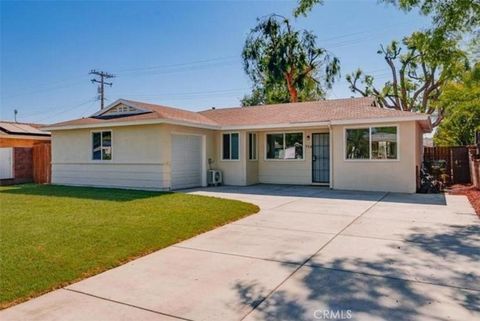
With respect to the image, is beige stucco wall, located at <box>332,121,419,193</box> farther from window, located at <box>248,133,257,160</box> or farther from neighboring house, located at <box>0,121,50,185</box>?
neighboring house, located at <box>0,121,50,185</box>

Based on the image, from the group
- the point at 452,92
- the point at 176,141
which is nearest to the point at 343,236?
the point at 176,141

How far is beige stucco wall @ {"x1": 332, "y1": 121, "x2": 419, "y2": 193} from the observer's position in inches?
473

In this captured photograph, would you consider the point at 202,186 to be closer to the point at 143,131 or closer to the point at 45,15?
the point at 143,131

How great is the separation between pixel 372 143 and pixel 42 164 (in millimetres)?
15092

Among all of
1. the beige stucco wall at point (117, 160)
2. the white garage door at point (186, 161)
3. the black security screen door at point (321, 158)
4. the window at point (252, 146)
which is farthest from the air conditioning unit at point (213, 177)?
the black security screen door at point (321, 158)

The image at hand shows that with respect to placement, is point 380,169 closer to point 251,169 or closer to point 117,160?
point 251,169

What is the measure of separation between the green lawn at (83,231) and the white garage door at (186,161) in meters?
3.34

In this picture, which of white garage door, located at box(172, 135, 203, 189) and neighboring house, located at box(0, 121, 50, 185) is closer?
white garage door, located at box(172, 135, 203, 189)

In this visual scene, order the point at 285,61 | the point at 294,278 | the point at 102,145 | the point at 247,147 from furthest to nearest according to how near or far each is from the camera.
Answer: the point at 285,61 < the point at 247,147 < the point at 102,145 < the point at 294,278

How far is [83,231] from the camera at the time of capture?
19.6 feet

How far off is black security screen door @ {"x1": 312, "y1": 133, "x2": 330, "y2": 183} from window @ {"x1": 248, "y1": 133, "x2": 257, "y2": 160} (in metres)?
2.60

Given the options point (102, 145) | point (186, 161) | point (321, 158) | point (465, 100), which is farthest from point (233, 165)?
point (465, 100)

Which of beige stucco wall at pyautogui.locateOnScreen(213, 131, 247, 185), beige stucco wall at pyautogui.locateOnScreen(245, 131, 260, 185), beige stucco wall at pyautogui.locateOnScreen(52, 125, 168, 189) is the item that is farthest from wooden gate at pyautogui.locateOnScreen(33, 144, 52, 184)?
beige stucco wall at pyautogui.locateOnScreen(245, 131, 260, 185)

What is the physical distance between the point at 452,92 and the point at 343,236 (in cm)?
1278
